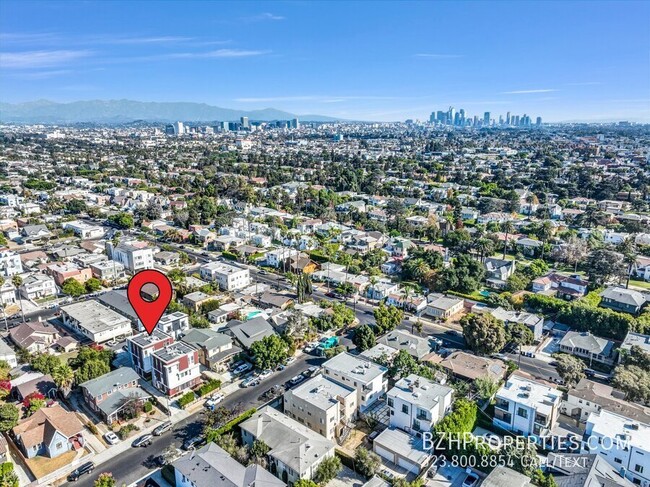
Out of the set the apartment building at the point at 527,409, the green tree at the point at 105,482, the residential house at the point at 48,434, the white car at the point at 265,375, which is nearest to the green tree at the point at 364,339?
the white car at the point at 265,375

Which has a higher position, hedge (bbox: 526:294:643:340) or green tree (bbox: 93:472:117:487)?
hedge (bbox: 526:294:643:340)

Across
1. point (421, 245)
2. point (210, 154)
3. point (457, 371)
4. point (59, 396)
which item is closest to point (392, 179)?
point (421, 245)

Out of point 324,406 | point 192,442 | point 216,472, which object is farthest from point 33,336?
point 324,406

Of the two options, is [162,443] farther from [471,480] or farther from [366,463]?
[471,480]

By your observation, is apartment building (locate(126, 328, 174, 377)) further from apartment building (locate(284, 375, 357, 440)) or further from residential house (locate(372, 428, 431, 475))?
residential house (locate(372, 428, 431, 475))

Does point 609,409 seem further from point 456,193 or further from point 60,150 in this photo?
point 60,150

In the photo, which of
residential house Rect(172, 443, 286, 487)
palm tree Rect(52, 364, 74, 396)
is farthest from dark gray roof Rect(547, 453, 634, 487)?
palm tree Rect(52, 364, 74, 396)
